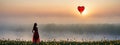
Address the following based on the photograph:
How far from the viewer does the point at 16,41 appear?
26922 millimetres

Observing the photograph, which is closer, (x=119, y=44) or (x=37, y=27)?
(x=119, y=44)

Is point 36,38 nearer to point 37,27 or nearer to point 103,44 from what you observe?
point 37,27

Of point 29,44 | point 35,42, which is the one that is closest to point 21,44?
point 29,44

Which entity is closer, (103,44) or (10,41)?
(103,44)

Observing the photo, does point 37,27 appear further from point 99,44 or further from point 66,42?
point 99,44

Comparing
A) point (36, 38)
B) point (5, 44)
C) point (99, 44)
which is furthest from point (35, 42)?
point (99, 44)

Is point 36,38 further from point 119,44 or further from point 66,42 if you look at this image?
point 119,44

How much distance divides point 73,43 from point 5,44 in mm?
5185

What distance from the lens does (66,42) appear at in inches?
1027

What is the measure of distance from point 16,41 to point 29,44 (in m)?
2.61

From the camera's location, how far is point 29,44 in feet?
80.8

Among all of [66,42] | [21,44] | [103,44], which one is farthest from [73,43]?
[21,44]

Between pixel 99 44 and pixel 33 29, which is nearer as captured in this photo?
pixel 99 44

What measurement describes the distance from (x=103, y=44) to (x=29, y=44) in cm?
550
